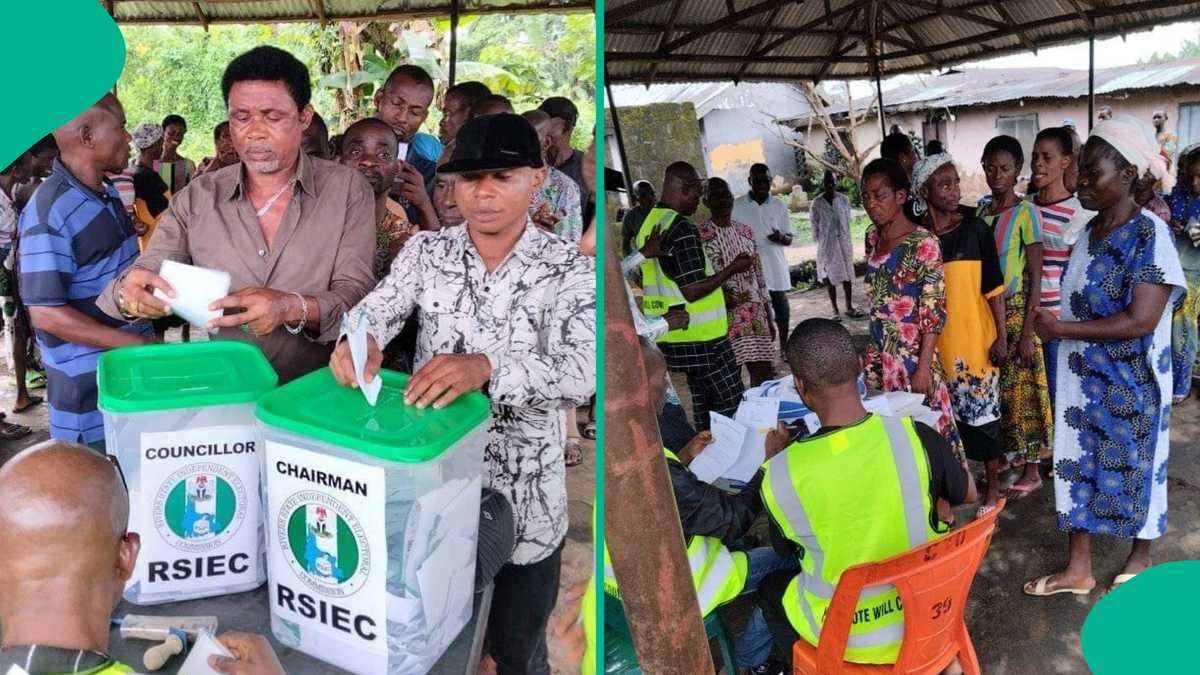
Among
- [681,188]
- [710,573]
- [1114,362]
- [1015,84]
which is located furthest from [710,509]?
[1015,84]

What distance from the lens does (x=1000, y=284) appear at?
10.2ft

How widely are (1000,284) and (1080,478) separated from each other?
698mm

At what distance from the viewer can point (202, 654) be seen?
1.15 metres

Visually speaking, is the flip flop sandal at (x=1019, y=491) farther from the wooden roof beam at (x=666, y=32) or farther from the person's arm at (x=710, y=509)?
the wooden roof beam at (x=666, y=32)

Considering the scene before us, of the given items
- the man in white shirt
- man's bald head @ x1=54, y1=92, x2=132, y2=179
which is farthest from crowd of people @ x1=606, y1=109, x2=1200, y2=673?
the man in white shirt

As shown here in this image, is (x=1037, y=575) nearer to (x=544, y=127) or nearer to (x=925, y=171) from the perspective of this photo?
(x=925, y=171)

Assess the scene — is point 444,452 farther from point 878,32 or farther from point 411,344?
point 878,32

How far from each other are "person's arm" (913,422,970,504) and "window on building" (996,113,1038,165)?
994 cm

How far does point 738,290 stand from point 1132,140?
2202 mm

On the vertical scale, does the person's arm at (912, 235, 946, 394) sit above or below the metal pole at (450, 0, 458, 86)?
below

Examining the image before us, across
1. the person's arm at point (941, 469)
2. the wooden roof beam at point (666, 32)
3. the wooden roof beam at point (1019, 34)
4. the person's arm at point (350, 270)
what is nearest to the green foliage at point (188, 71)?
the person's arm at point (350, 270)

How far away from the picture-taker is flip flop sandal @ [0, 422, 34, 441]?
2.93 metres

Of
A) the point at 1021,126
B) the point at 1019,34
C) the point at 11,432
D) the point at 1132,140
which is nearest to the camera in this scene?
the point at 1132,140

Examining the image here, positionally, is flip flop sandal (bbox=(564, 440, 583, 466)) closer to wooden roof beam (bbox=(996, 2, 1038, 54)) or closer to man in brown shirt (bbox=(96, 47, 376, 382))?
man in brown shirt (bbox=(96, 47, 376, 382))
